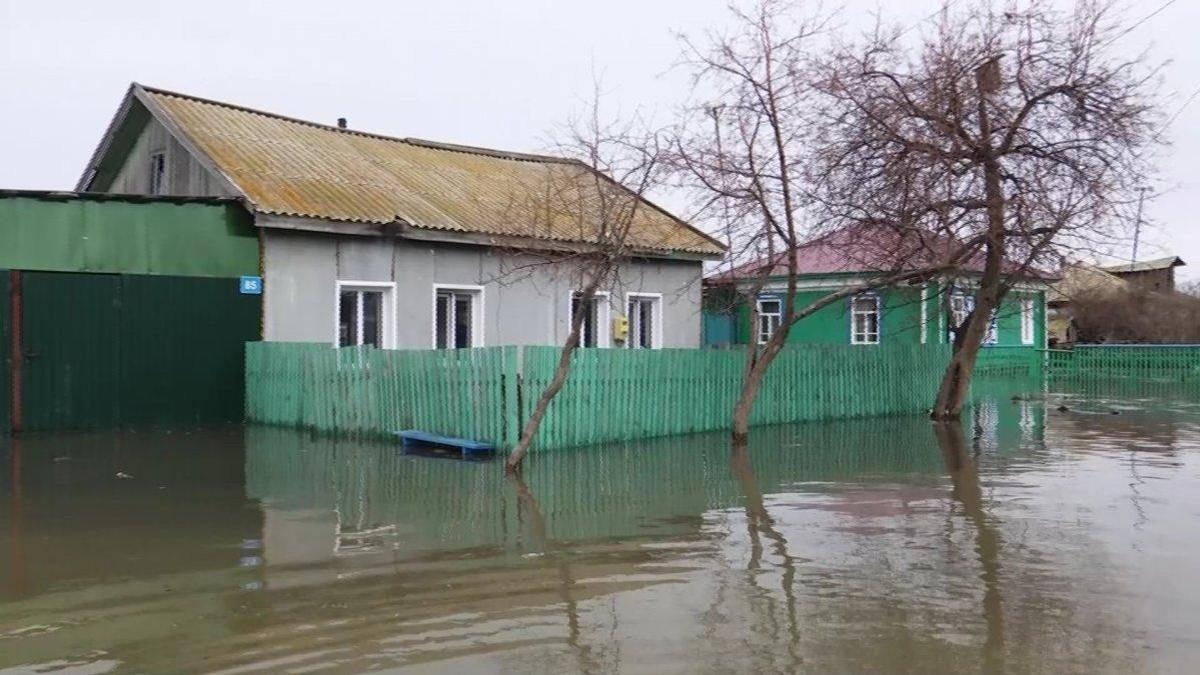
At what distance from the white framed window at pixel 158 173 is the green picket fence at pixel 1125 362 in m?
24.9

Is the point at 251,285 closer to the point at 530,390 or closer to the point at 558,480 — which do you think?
the point at 530,390

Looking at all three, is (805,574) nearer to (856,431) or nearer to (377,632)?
(377,632)

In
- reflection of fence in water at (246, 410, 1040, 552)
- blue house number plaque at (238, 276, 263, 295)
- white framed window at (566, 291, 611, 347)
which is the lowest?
reflection of fence in water at (246, 410, 1040, 552)

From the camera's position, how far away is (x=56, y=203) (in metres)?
14.5

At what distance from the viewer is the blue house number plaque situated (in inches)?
615

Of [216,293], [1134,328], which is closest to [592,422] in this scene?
[216,293]

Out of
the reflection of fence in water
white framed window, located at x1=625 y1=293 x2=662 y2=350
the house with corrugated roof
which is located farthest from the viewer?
white framed window, located at x1=625 y1=293 x2=662 y2=350

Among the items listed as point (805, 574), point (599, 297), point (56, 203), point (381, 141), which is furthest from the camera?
point (381, 141)

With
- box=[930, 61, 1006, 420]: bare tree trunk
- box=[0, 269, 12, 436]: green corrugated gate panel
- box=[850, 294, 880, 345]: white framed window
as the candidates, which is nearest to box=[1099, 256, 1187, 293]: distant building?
box=[850, 294, 880, 345]: white framed window

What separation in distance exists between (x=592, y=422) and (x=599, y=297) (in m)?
6.34

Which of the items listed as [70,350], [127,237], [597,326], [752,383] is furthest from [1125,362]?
[70,350]

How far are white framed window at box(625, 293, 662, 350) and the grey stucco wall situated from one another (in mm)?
147

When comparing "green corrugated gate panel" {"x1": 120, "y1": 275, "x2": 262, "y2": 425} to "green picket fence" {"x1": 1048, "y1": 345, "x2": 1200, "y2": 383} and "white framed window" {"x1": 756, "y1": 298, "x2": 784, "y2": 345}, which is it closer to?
"white framed window" {"x1": 756, "y1": 298, "x2": 784, "y2": 345}

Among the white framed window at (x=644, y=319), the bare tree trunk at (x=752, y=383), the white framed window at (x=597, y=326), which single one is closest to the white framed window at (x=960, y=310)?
the bare tree trunk at (x=752, y=383)
